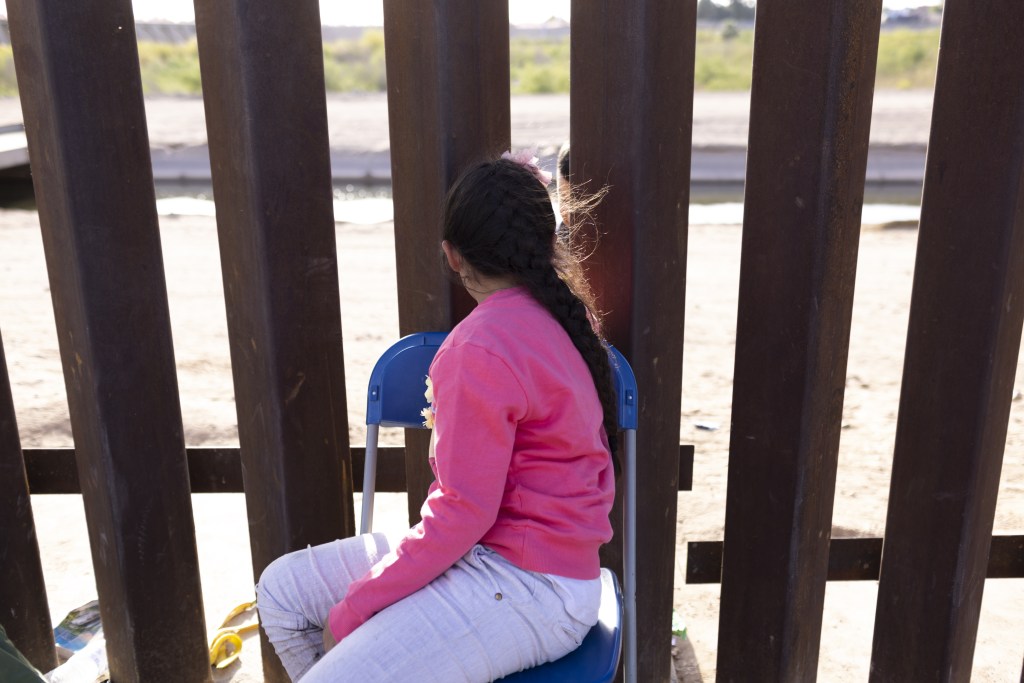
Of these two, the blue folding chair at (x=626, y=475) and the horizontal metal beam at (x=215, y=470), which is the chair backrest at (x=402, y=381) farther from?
the horizontal metal beam at (x=215, y=470)

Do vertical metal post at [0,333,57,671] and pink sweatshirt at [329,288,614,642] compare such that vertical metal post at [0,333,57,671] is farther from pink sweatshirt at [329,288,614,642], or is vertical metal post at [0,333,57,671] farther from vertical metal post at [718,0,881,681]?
vertical metal post at [718,0,881,681]

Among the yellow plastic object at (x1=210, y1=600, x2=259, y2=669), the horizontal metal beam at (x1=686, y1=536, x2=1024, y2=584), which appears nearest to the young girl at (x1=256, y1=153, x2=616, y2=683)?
the horizontal metal beam at (x1=686, y1=536, x2=1024, y2=584)

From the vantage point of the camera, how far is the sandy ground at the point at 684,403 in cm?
343

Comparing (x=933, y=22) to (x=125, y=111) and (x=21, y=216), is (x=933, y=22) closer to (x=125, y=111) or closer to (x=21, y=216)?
(x=21, y=216)

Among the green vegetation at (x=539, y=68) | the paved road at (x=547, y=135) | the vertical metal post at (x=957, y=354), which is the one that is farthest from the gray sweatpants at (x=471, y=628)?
the green vegetation at (x=539, y=68)

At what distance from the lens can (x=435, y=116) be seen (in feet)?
7.82

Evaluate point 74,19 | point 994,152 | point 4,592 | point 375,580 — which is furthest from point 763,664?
point 74,19

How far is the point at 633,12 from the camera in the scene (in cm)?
226

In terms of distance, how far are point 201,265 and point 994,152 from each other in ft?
27.4

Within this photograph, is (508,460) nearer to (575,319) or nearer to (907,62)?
(575,319)

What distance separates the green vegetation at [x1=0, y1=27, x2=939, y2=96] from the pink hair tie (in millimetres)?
31808

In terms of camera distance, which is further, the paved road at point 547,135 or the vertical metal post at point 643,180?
the paved road at point 547,135

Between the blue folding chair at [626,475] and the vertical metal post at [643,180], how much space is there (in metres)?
0.21

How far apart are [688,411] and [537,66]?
4140 cm
